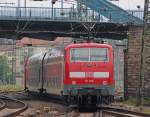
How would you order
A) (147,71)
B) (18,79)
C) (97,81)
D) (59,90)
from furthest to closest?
(18,79)
(147,71)
(59,90)
(97,81)

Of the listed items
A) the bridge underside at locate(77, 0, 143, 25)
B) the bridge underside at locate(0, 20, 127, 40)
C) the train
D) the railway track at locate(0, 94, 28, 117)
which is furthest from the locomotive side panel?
the bridge underside at locate(0, 20, 127, 40)

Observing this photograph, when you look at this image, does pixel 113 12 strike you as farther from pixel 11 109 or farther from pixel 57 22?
pixel 11 109

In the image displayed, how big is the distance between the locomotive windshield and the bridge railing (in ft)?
57.1

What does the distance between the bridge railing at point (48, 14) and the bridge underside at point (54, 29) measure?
1.58 feet

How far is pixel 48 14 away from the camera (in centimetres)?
4744

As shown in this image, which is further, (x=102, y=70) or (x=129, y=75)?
(x=129, y=75)

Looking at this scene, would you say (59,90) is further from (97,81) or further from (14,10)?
(14,10)

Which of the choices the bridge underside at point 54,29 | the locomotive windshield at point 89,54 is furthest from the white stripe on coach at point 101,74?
the bridge underside at point 54,29

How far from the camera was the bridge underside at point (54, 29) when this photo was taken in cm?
4462

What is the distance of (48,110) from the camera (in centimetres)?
2542

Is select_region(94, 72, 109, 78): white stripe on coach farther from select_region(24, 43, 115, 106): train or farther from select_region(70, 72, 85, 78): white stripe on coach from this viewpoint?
select_region(70, 72, 85, 78): white stripe on coach

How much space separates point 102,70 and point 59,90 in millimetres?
3044

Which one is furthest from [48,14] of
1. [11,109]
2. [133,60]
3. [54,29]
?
[11,109]

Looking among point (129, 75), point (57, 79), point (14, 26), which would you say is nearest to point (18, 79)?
point (14, 26)
